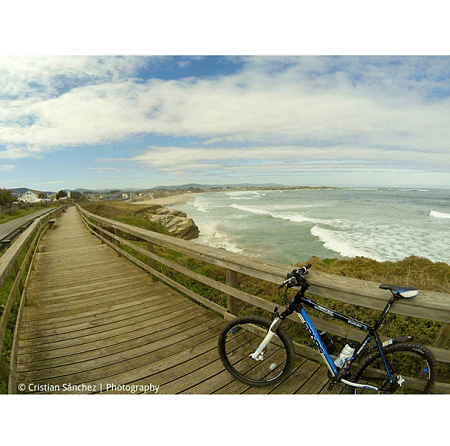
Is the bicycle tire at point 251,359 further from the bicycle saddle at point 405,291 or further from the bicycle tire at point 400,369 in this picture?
the bicycle saddle at point 405,291

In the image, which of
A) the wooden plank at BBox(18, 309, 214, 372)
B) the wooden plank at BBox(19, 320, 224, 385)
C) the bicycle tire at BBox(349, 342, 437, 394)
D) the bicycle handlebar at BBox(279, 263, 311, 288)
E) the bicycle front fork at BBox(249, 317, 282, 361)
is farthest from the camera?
the wooden plank at BBox(18, 309, 214, 372)

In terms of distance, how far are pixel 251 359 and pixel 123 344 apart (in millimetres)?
1560

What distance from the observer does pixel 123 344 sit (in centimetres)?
290

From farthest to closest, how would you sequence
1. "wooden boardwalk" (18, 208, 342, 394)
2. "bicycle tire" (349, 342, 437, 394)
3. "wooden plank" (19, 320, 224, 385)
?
"wooden plank" (19, 320, 224, 385) → "wooden boardwalk" (18, 208, 342, 394) → "bicycle tire" (349, 342, 437, 394)

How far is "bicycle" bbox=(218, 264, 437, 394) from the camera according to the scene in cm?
183

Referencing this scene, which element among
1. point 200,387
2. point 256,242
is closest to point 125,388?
point 200,387

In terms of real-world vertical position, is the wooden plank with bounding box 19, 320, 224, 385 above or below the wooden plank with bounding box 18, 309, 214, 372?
below

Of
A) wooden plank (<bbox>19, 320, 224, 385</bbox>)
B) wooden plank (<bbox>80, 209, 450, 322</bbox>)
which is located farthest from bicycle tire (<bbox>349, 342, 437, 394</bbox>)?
wooden plank (<bbox>19, 320, 224, 385</bbox>)

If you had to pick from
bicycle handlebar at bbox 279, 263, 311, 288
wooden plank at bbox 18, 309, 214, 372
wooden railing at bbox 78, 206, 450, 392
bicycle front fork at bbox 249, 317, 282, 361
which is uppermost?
bicycle handlebar at bbox 279, 263, 311, 288

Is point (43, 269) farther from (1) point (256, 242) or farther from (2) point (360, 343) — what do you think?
(1) point (256, 242)

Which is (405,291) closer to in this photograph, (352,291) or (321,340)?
(352,291)

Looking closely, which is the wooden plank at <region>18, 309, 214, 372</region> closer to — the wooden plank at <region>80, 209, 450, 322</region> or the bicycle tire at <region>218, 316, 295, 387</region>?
the bicycle tire at <region>218, 316, 295, 387</region>

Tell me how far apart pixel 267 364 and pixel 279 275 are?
94 centimetres

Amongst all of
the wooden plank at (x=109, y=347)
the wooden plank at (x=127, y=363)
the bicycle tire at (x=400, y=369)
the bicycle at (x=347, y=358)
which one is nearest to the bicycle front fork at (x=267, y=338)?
the bicycle at (x=347, y=358)
